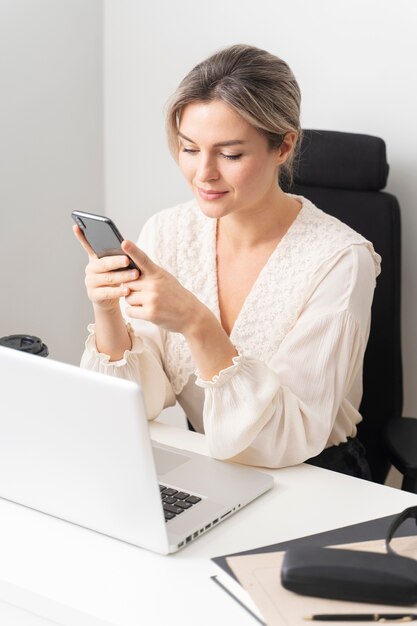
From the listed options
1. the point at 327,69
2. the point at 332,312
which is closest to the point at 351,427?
the point at 332,312

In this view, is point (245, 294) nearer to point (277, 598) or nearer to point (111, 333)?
point (111, 333)

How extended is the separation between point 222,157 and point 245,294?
28 centimetres

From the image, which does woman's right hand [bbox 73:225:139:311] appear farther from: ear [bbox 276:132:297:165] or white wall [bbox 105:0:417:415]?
white wall [bbox 105:0:417:415]

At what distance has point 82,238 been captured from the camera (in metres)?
1.46

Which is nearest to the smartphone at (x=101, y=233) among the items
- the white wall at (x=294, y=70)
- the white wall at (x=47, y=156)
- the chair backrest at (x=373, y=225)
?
the chair backrest at (x=373, y=225)

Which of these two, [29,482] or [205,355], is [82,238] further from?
[29,482]

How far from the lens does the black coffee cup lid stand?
159 centimetres

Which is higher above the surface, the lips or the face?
the face

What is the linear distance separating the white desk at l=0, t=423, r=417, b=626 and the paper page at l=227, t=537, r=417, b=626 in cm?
3

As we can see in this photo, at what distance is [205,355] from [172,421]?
1292 millimetres

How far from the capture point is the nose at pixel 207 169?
1.55 meters

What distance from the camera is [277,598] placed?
1.10 metres

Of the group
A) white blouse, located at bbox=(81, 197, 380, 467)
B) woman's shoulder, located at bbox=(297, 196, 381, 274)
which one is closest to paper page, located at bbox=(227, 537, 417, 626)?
white blouse, located at bbox=(81, 197, 380, 467)

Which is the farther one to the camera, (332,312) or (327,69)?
(327,69)
